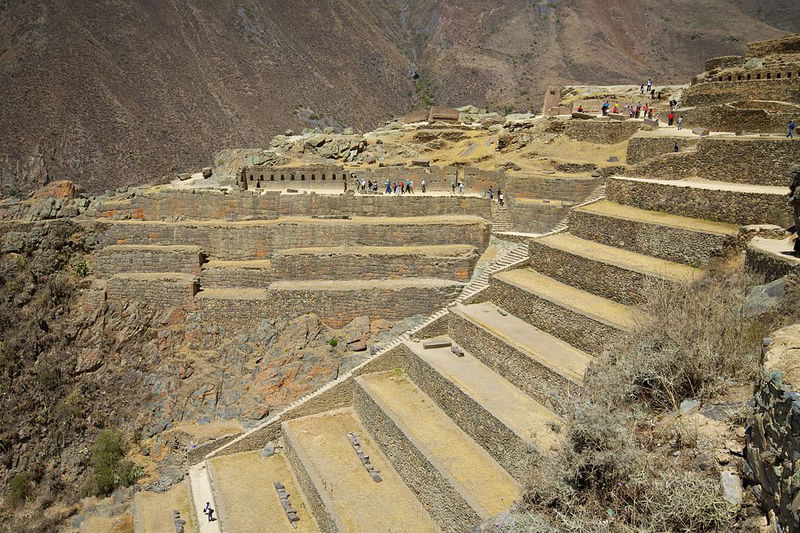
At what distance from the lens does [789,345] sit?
723 centimetres

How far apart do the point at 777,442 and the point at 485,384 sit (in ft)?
25.0

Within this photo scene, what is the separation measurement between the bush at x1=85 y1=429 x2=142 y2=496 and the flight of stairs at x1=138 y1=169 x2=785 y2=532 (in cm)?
182

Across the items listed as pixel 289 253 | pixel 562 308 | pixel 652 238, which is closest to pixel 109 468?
pixel 289 253

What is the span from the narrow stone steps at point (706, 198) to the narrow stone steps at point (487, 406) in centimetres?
641

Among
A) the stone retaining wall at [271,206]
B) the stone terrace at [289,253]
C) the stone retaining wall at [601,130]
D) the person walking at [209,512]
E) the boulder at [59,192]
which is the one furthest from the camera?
the boulder at [59,192]

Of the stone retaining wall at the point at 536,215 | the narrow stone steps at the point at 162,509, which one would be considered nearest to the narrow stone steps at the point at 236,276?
the narrow stone steps at the point at 162,509

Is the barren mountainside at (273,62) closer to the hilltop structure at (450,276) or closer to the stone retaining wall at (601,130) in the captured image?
the hilltop structure at (450,276)

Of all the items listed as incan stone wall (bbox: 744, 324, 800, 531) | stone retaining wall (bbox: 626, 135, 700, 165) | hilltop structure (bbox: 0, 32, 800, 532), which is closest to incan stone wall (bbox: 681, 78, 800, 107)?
hilltop structure (bbox: 0, 32, 800, 532)

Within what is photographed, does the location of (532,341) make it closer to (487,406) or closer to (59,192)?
(487,406)

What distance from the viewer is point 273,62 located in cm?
6562

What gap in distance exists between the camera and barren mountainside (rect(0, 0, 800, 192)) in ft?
150

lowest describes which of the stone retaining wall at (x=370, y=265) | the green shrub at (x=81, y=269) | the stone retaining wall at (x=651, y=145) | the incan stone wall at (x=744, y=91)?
the green shrub at (x=81, y=269)

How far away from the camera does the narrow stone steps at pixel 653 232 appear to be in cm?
1355

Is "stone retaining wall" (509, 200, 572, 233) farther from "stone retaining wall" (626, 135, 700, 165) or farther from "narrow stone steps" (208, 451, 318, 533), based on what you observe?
"narrow stone steps" (208, 451, 318, 533)
